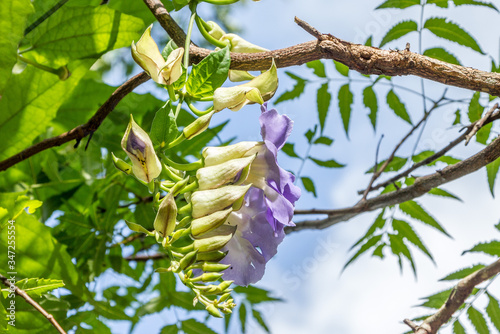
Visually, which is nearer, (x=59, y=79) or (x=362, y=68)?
(x=362, y=68)

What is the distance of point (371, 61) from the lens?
0.53 metres

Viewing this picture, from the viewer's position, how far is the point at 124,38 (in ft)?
2.34

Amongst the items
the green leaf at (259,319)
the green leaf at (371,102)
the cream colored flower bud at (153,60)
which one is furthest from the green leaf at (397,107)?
the cream colored flower bud at (153,60)

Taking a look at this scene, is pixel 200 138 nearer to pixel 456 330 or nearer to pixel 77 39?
pixel 77 39

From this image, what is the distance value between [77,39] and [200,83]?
1.16ft

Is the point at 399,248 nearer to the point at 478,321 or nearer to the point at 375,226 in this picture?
the point at 375,226

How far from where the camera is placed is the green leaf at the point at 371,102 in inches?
36.1

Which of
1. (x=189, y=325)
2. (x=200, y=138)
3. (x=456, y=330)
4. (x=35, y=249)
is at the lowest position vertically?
(x=456, y=330)

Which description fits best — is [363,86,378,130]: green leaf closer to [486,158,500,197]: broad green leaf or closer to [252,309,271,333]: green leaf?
[486,158,500,197]: broad green leaf

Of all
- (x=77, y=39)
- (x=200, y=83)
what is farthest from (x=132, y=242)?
(x=200, y=83)

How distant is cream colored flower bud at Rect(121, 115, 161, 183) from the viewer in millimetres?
379

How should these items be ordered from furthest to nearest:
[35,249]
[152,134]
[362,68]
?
1. [35,249]
2. [362,68]
3. [152,134]

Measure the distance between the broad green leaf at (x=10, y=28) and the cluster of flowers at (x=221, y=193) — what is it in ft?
0.94

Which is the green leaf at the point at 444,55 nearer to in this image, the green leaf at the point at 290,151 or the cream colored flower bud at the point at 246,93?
the green leaf at the point at 290,151
